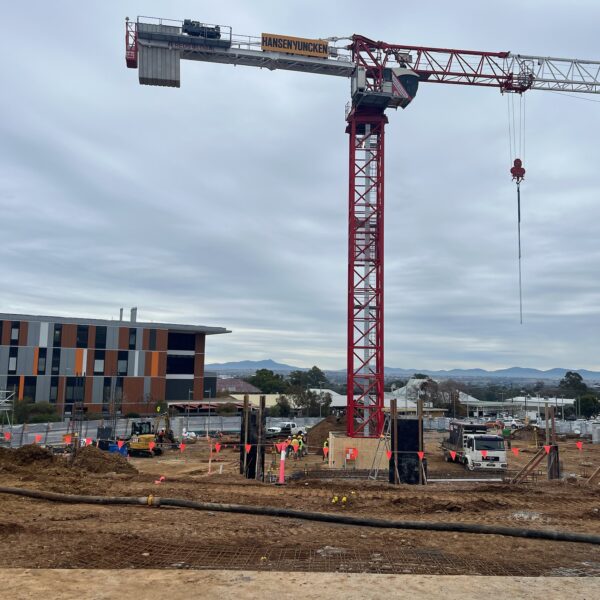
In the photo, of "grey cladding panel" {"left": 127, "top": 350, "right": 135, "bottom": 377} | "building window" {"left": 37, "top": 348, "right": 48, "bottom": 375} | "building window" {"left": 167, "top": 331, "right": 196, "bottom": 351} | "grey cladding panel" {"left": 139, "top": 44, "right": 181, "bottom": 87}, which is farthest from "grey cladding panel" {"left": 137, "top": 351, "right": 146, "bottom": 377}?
"grey cladding panel" {"left": 139, "top": 44, "right": 181, "bottom": 87}

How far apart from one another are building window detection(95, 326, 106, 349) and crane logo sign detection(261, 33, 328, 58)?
146ft

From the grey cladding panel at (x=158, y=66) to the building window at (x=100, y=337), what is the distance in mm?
40336

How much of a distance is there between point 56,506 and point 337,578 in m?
8.91

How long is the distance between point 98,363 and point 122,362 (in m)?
2.80

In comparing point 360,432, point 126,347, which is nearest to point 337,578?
point 360,432

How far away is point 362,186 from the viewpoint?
39531 mm

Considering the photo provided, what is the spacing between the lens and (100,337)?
70.0m

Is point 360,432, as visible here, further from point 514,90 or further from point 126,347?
point 126,347

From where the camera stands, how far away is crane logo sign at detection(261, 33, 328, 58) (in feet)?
123

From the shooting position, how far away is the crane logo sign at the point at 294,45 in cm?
3741

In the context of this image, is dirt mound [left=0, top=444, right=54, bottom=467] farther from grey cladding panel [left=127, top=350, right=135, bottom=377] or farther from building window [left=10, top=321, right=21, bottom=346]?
grey cladding panel [left=127, top=350, right=135, bottom=377]

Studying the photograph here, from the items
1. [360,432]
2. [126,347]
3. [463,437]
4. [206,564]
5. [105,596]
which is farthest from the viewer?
[126,347]

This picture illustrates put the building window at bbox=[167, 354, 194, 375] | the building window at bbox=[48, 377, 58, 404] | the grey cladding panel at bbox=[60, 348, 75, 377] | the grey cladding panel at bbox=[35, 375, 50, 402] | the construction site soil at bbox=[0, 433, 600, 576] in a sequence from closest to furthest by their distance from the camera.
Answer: the construction site soil at bbox=[0, 433, 600, 576]
the grey cladding panel at bbox=[35, 375, 50, 402]
the building window at bbox=[48, 377, 58, 404]
the grey cladding panel at bbox=[60, 348, 75, 377]
the building window at bbox=[167, 354, 194, 375]

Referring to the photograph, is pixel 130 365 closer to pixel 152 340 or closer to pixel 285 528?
pixel 152 340
